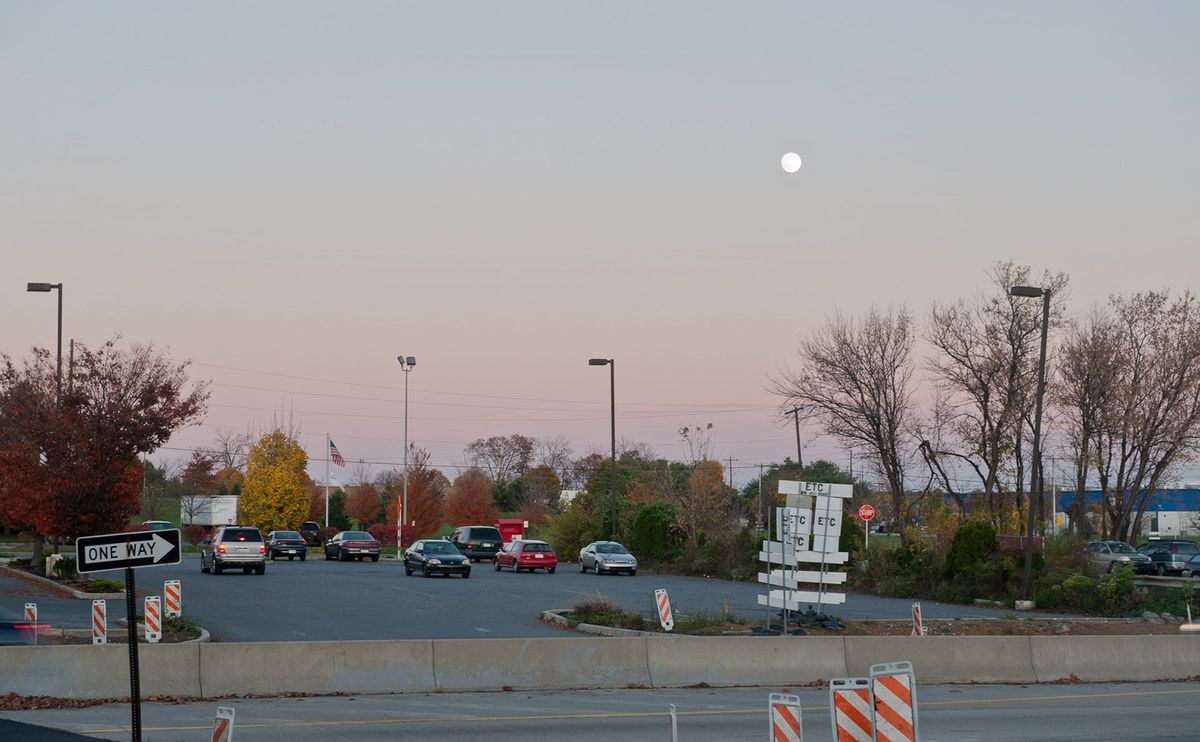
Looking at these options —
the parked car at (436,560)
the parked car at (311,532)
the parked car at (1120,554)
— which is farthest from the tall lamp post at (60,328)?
the parked car at (311,532)

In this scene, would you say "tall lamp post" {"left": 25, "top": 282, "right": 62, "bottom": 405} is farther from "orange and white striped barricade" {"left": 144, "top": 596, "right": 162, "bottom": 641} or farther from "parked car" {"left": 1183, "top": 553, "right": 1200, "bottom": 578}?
"parked car" {"left": 1183, "top": 553, "right": 1200, "bottom": 578}

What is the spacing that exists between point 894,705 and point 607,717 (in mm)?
6195

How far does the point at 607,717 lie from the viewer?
15.8 m

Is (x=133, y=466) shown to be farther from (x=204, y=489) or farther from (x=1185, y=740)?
(x=204, y=489)

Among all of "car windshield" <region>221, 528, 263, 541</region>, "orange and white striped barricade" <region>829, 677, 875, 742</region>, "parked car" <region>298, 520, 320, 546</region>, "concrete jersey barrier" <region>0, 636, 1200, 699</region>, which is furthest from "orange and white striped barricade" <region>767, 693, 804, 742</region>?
"parked car" <region>298, 520, 320, 546</region>

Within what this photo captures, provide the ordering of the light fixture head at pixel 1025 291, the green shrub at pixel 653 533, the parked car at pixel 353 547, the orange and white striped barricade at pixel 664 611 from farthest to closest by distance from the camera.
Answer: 1. the parked car at pixel 353 547
2. the green shrub at pixel 653 533
3. the light fixture head at pixel 1025 291
4. the orange and white striped barricade at pixel 664 611

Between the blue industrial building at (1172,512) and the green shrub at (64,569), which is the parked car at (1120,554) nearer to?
the green shrub at (64,569)

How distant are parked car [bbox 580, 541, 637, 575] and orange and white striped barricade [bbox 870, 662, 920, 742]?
1525 inches

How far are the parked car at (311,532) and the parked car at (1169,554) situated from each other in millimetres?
54747

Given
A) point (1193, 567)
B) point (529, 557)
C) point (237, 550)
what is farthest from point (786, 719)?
point (1193, 567)

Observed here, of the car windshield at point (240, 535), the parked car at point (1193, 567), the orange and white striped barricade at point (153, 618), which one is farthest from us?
the parked car at point (1193, 567)

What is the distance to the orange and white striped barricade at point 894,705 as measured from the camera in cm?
1028

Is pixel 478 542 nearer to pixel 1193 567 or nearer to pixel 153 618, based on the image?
pixel 1193 567

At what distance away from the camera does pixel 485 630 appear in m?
27.0
